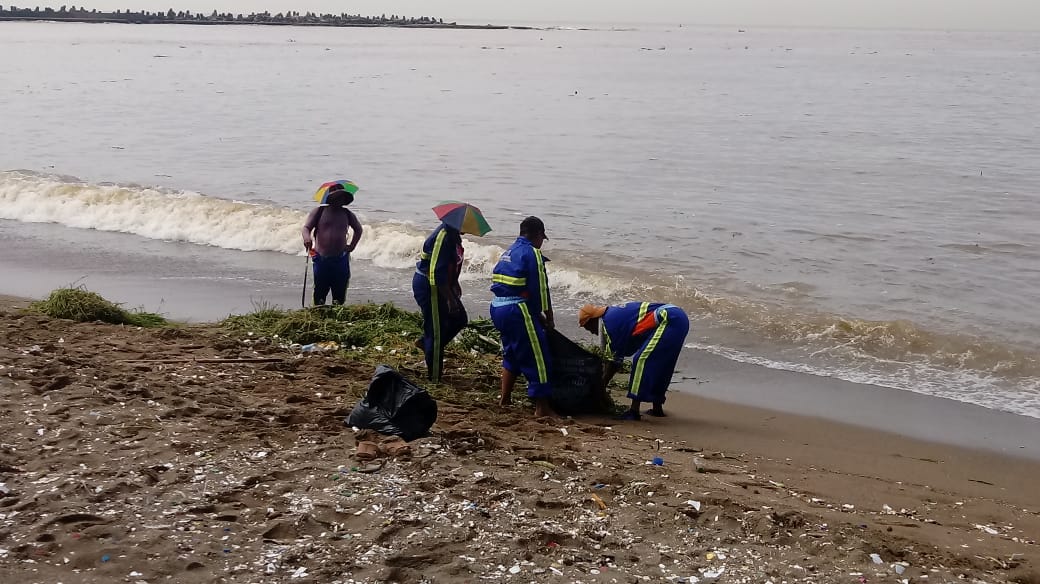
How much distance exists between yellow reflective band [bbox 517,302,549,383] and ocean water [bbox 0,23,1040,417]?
318 cm

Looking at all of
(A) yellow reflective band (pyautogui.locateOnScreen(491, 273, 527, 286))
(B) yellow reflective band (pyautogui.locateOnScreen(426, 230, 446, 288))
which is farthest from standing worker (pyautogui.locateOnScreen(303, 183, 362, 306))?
(A) yellow reflective band (pyautogui.locateOnScreen(491, 273, 527, 286))

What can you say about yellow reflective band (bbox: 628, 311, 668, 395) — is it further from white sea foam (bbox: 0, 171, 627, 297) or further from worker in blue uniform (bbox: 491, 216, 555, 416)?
white sea foam (bbox: 0, 171, 627, 297)

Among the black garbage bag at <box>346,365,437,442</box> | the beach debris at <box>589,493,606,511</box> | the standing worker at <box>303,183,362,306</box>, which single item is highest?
the standing worker at <box>303,183,362,306</box>

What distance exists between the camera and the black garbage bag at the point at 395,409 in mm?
6559

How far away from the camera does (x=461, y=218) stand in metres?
7.82

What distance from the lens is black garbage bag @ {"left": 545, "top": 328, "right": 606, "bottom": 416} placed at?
779 cm

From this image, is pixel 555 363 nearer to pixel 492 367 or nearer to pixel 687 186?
pixel 492 367

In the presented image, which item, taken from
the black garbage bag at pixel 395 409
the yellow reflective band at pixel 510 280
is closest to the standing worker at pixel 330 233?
the yellow reflective band at pixel 510 280

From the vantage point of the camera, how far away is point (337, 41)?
9719cm

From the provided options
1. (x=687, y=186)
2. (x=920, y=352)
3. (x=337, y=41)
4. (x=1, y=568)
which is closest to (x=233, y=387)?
(x=1, y=568)

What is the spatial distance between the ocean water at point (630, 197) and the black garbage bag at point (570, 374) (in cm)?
279

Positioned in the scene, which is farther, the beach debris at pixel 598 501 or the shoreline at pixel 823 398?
the shoreline at pixel 823 398

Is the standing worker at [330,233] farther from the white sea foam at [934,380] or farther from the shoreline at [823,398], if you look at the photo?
the white sea foam at [934,380]

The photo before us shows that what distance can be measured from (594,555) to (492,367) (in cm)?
405
